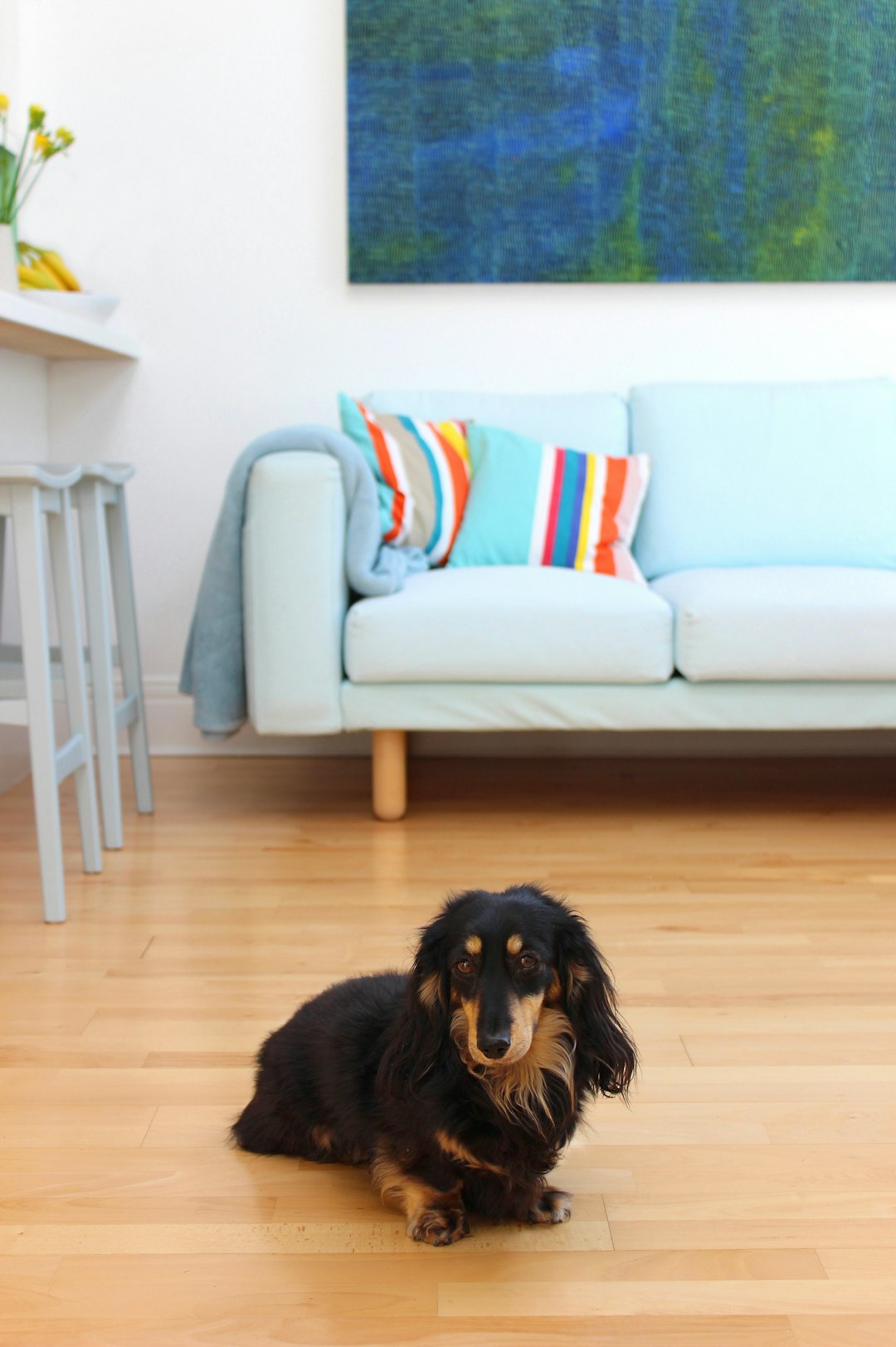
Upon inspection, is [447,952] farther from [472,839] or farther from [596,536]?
[596,536]

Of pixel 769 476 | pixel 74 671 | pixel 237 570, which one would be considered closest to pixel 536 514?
pixel 769 476

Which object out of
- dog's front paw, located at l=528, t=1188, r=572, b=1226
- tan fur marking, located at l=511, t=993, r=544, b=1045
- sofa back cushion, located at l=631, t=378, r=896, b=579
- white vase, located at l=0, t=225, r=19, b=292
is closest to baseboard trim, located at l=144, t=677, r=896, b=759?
sofa back cushion, located at l=631, t=378, r=896, b=579

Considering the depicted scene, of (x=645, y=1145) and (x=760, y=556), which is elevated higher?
(x=760, y=556)

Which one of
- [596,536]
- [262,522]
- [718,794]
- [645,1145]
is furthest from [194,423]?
[645,1145]

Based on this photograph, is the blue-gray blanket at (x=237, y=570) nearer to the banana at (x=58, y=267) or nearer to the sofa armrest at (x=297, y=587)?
the sofa armrest at (x=297, y=587)

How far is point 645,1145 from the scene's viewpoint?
143 centimetres

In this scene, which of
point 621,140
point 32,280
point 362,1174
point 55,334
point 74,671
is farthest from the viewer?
point 621,140

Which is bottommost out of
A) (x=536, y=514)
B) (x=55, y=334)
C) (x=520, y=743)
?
(x=520, y=743)

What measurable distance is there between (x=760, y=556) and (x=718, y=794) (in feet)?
1.88

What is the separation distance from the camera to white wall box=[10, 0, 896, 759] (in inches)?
130

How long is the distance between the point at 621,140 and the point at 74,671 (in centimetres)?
202

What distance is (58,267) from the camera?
321 cm

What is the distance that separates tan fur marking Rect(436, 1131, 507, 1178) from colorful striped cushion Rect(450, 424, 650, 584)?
192cm

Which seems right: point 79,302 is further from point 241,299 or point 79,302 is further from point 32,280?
point 241,299
